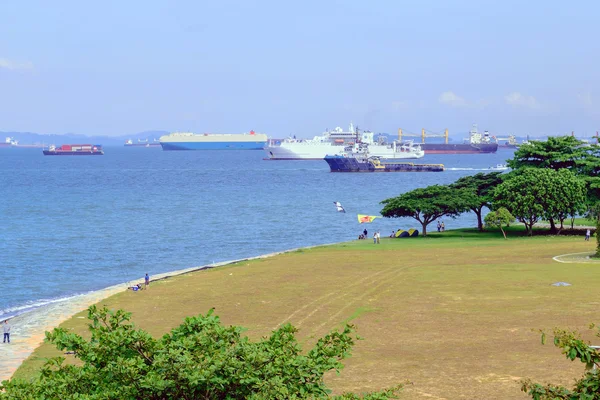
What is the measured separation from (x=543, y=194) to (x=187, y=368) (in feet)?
164

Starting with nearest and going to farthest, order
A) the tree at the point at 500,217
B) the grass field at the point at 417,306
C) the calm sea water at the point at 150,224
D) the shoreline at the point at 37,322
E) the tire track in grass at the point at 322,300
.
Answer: the grass field at the point at 417,306 → the shoreline at the point at 37,322 → the tire track in grass at the point at 322,300 → the calm sea water at the point at 150,224 → the tree at the point at 500,217

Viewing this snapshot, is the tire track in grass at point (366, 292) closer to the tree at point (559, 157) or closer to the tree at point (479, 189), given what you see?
the tree at point (479, 189)

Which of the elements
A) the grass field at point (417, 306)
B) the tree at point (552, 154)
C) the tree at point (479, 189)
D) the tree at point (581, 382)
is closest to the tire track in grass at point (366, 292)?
the grass field at point (417, 306)

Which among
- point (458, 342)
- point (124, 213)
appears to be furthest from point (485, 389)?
point (124, 213)

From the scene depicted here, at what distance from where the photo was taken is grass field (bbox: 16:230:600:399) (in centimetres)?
2378

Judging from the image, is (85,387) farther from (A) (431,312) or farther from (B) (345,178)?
(B) (345,178)

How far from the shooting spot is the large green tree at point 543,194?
188 ft

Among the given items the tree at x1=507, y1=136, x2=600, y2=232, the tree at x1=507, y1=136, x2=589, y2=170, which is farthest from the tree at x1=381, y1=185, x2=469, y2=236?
the tree at x1=507, y1=136, x2=589, y2=170

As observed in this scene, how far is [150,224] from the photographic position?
78.9 metres

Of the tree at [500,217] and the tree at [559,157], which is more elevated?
the tree at [559,157]

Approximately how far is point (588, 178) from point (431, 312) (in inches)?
1337

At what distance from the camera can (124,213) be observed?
89125mm

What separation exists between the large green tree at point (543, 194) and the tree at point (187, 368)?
47566 millimetres

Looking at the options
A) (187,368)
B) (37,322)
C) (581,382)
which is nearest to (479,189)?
(37,322)
